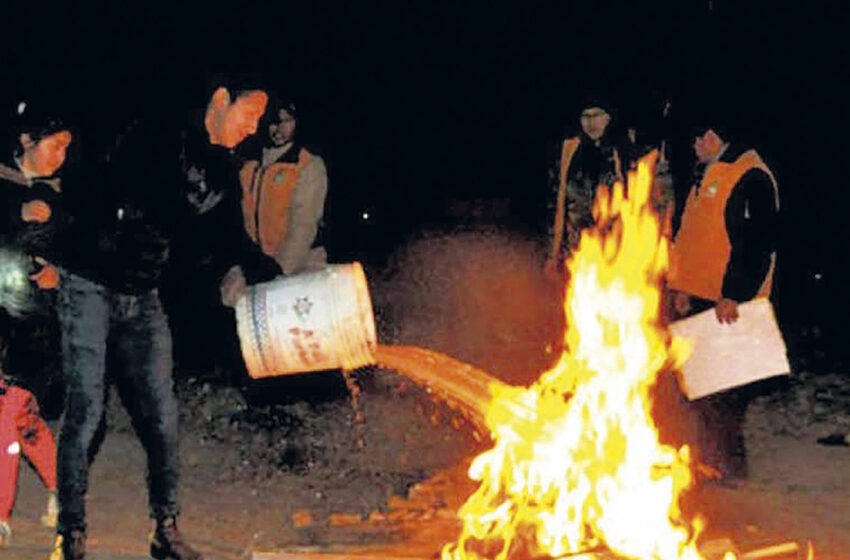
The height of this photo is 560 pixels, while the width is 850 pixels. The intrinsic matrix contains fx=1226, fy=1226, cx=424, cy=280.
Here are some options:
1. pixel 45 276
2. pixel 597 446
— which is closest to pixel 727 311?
pixel 597 446

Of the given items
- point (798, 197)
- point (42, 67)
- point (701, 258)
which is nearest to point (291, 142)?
point (701, 258)

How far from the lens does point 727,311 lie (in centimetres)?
655

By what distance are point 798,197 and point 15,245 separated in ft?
28.7

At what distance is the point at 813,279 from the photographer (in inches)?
454

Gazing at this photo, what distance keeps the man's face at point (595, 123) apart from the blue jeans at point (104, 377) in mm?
3352

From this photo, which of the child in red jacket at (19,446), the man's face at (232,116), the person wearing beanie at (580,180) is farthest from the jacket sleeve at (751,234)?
the child in red jacket at (19,446)

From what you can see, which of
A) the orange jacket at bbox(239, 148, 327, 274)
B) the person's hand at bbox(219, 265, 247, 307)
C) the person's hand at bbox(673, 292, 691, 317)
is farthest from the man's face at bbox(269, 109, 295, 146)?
the person's hand at bbox(673, 292, 691, 317)

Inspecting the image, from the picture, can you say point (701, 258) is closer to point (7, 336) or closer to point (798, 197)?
point (7, 336)

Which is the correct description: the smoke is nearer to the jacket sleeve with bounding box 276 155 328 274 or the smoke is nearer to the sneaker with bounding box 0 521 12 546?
the jacket sleeve with bounding box 276 155 328 274

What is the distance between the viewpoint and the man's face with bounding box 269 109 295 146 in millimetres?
7059

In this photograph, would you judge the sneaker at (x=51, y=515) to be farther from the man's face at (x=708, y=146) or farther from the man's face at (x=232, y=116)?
the man's face at (x=708, y=146)

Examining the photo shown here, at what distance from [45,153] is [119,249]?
0.73 metres

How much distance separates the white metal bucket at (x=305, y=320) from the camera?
5.88m

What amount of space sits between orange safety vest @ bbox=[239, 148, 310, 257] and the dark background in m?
4.06
